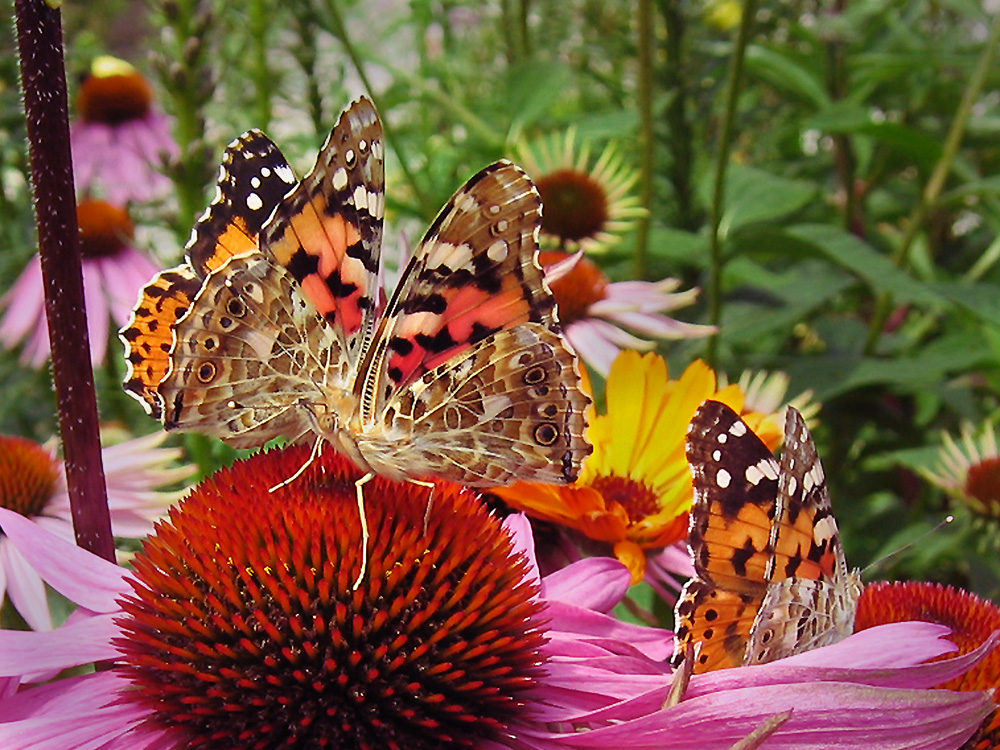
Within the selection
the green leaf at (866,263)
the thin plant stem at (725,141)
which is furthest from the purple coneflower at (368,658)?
the green leaf at (866,263)

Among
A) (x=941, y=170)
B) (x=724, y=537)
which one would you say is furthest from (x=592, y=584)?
(x=941, y=170)

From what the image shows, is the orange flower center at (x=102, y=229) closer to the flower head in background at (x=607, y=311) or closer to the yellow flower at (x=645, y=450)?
the flower head in background at (x=607, y=311)

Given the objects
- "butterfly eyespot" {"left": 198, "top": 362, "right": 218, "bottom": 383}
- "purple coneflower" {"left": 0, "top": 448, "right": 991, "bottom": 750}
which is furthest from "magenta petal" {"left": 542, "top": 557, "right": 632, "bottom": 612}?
"butterfly eyespot" {"left": 198, "top": 362, "right": 218, "bottom": 383}

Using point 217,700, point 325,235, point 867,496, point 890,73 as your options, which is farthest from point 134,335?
point 890,73

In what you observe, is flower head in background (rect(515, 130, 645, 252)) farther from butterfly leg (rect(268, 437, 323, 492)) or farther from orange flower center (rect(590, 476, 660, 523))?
butterfly leg (rect(268, 437, 323, 492))

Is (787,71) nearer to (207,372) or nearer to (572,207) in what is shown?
(572,207)

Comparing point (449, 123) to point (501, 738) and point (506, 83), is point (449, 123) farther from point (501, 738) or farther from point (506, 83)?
point (501, 738)
